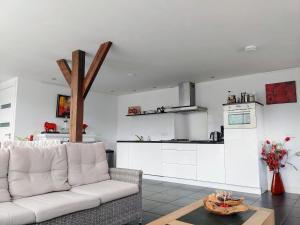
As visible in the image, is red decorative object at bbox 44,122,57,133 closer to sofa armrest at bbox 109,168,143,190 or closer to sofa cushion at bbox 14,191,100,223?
sofa armrest at bbox 109,168,143,190

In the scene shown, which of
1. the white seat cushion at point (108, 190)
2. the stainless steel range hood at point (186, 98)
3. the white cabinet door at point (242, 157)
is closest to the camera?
the white seat cushion at point (108, 190)

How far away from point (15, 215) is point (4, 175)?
644 mm

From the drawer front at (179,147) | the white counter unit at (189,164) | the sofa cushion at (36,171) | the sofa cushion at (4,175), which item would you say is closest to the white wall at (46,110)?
the white counter unit at (189,164)

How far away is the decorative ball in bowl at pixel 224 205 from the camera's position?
190cm

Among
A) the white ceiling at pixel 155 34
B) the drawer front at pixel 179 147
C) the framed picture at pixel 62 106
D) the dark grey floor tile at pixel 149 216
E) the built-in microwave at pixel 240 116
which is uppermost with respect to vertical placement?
the white ceiling at pixel 155 34

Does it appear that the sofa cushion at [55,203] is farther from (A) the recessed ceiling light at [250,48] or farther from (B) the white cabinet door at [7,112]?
(B) the white cabinet door at [7,112]

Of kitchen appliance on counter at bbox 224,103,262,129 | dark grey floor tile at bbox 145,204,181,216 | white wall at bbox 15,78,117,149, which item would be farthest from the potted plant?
white wall at bbox 15,78,117,149

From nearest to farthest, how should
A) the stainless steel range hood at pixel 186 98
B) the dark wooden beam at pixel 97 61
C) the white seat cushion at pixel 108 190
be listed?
the white seat cushion at pixel 108 190, the dark wooden beam at pixel 97 61, the stainless steel range hood at pixel 186 98

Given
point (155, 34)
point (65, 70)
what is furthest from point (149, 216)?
point (65, 70)

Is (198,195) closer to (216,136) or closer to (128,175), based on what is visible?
(216,136)

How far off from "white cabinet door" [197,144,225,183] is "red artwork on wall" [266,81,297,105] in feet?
4.97

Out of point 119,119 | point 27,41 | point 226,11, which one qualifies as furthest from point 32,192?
point 119,119

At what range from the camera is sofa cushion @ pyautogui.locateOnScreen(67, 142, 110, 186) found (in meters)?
2.83

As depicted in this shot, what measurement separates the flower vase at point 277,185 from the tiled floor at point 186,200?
14 cm
